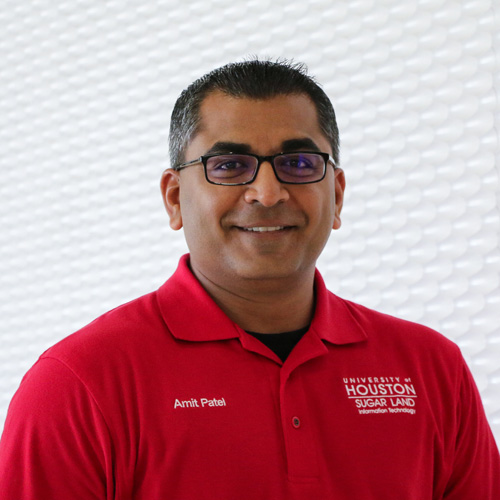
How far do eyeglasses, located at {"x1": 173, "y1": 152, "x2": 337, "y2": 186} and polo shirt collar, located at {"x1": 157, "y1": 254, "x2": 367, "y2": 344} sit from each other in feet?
0.78

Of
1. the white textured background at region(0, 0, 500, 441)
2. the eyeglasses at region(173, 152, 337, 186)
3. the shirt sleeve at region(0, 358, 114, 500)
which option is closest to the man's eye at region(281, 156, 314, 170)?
the eyeglasses at region(173, 152, 337, 186)

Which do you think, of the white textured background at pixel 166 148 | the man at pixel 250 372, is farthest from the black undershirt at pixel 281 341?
the white textured background at pixel 166 148

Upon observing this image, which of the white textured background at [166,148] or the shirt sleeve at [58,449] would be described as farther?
the white textured background at [166,148]

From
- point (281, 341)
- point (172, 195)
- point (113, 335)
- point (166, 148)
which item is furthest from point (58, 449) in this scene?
point (166, 148)

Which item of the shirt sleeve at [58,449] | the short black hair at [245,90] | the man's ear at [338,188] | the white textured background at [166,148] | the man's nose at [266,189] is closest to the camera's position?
the shirt sleeve at [58,449]

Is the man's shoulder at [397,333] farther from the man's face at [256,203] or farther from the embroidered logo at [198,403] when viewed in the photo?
the embroidered logo at [198,403]

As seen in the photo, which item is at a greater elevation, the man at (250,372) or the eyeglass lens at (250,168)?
the eyeglass lens at (250,168)

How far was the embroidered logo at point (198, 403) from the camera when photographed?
50.1 inches

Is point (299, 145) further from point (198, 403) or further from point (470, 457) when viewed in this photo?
point (470, 457)

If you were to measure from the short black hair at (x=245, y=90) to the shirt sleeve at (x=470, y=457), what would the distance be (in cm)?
58

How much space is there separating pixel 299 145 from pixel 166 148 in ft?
3.62

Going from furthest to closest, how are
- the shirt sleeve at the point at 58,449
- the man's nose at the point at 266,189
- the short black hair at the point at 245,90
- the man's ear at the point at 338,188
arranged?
the man's ear at the point at 338,188, the short black hair at the point at 245,90, the man's nose at the point at 266,189, the shirt sleeve at the point at 58,449

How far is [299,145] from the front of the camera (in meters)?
1.39

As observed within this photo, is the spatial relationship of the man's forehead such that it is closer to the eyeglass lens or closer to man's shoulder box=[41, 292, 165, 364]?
the eyeglass lens
